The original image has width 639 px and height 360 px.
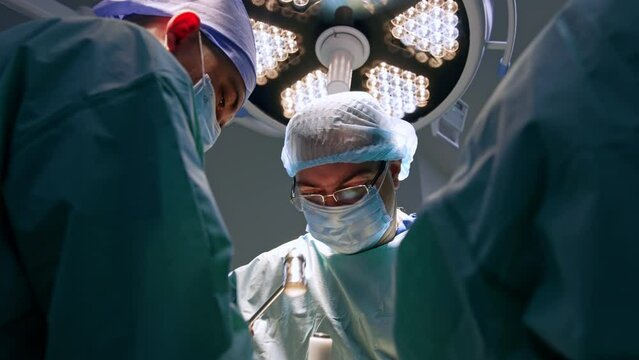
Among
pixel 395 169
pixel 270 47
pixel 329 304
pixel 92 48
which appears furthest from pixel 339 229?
pixel 92 48

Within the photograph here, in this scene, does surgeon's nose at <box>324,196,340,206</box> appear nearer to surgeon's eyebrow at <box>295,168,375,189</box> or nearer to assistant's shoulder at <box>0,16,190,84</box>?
surgeon's eyebrow at <box>295,168,375,189</box>

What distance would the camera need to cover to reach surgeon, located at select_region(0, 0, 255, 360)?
605 millimetres

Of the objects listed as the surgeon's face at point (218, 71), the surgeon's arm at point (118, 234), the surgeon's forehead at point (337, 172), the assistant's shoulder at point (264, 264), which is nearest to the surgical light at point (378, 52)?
the surgeon's forehead at point (337, 172)

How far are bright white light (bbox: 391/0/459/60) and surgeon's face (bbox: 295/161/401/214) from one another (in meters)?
0.39

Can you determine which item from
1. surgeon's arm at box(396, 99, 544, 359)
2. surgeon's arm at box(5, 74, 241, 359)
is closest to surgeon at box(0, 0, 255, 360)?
surgeon's arm at box(5, 74, 241, 359)

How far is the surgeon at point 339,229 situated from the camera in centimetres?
163

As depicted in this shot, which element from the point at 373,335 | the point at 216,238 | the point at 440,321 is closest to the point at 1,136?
the point at 216,238

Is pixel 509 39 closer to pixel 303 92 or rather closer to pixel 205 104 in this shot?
A: pixel 303 92

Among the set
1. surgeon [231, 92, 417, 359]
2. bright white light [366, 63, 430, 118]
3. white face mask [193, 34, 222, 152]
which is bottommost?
surgeon [231, 92, 417, 359]

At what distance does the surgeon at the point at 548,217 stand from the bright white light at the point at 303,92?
1085 millimetres

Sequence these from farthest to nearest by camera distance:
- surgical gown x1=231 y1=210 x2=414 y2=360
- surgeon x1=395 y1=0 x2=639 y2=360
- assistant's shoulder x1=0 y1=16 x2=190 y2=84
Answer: surgical gown x1=231 y1=210 x2=414 y2=360 < assistant's shoulder x1=0 y1=16 x2=190 y2=84 < surgeon x1=395 y1=0 x2=639 y2=360

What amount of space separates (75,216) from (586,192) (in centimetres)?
50

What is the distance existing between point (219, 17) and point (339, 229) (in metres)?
0.71

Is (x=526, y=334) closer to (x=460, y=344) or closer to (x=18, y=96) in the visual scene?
(x=460, y=344)
